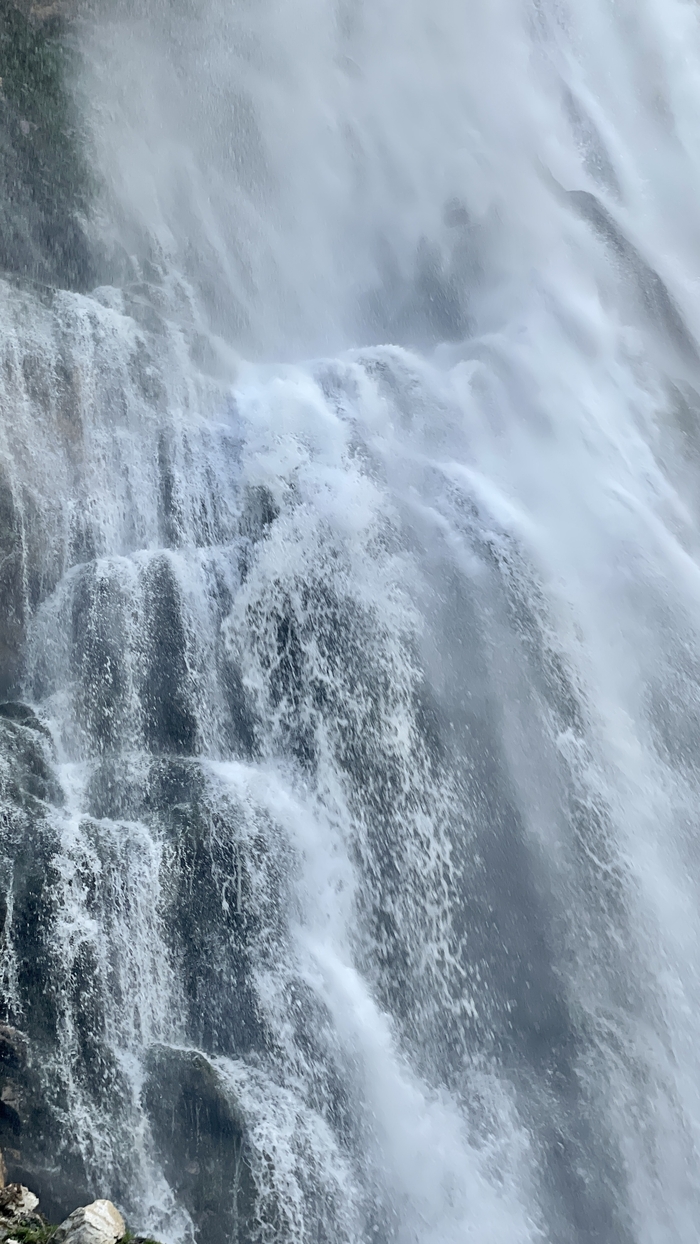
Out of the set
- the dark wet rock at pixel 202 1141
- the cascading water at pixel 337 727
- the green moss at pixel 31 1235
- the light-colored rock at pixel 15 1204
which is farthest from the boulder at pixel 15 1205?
the dark wet rock at pixel 202 1141

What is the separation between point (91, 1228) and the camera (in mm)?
5953

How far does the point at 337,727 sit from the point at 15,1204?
676 cm

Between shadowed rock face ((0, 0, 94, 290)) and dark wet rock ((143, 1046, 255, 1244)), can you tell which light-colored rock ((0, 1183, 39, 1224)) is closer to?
dark wet rock ((143, 1046, 255, 1244))

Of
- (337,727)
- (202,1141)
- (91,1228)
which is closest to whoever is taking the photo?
(91,1228)

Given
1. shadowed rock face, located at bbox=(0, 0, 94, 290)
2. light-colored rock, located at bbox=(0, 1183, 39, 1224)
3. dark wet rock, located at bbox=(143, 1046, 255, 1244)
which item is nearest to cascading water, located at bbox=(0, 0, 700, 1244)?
dark wet rock, located at bbox=(143, 1046, 255, 1244)

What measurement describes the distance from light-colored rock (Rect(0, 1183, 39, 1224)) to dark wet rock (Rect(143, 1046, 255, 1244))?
2.10 meters

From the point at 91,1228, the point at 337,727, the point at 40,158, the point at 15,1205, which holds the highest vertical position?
the point at 40,158

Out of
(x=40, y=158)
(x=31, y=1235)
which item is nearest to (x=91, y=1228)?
(x=31, y=1235)

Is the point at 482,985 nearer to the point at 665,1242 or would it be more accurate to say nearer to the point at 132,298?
the point at 665,1242

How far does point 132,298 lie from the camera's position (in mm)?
18656

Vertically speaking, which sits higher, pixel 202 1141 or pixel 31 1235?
pixel 202 1141

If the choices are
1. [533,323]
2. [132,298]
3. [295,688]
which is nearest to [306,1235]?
[295,688]

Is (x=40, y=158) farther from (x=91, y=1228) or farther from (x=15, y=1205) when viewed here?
(x=91, y=1228)

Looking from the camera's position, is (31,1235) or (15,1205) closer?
(31,1235)
